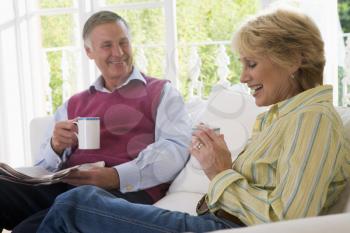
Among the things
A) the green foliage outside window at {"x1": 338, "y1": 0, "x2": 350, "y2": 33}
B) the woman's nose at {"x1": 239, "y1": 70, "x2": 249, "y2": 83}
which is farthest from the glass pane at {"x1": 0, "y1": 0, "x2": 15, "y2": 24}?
the green foliage outside window at {"x1": 338, "y1": 0, "x2": 350, "y2": 33}

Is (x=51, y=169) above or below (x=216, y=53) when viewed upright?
below

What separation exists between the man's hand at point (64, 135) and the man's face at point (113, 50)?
31cm

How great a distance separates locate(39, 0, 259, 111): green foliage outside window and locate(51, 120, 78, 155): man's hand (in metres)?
2.15

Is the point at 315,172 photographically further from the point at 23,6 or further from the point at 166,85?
the point at 23,6

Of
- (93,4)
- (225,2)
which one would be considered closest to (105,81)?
(93,4)

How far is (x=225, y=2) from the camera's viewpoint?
5566 millimetres

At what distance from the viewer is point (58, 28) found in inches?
170

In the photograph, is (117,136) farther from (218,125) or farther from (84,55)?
(84,55)

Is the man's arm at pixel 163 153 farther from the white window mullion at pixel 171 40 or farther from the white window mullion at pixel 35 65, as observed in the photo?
the white window mullion at pixel 35 65

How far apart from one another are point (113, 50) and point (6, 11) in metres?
2.08

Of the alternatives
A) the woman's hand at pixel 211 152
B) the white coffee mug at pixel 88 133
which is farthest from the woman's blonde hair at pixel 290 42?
the white coffee mug at pixel 88 133

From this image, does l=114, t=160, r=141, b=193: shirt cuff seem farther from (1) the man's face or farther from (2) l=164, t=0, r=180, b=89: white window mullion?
(2) l=164, t=0, r=180, b=89: white window mullion

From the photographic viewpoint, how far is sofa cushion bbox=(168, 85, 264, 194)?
68.8 inches

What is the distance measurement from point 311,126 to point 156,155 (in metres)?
0.82
